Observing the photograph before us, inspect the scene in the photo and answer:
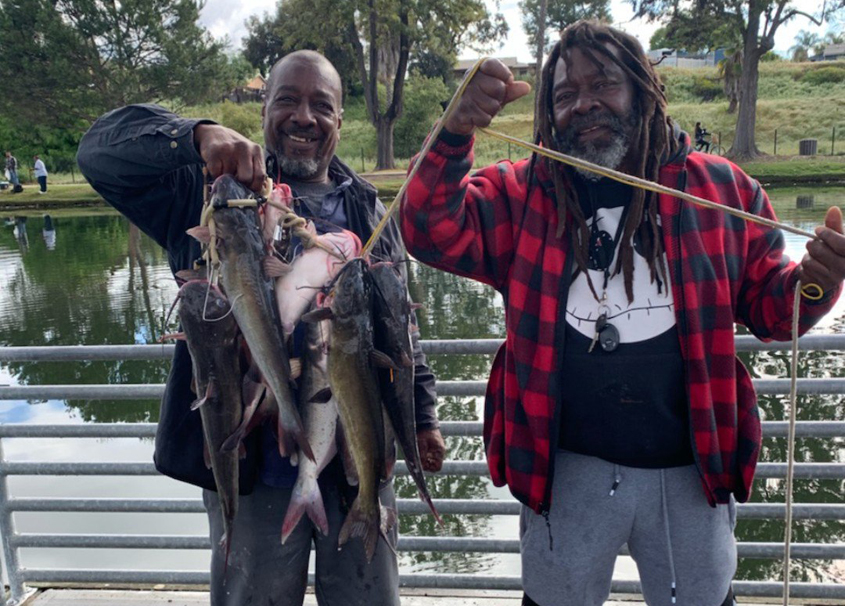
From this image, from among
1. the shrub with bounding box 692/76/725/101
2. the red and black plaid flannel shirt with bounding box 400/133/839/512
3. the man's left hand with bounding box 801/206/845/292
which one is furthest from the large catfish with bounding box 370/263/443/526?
the shrub with bounding box 692/76/725/101

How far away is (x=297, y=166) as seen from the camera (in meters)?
2.68

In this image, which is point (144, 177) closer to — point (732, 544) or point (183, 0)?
point (732, 544)

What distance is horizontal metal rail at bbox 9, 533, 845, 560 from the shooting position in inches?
128

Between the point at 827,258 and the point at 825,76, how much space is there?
53249 mm

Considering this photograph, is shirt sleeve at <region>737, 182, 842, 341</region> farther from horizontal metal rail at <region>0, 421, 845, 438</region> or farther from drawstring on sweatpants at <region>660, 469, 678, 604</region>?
horizontal metal rail at <region>0, 421, 845, 438</region>

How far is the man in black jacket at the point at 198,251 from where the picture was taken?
2.37 metres

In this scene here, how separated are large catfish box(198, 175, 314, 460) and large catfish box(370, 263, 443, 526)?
0.33 m

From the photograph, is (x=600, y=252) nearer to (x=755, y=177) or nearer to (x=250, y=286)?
(x=250, y=286)

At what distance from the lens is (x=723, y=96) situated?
48125 mm

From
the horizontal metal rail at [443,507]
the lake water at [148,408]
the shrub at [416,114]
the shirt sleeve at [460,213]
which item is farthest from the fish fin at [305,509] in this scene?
the shrub at [416,114]

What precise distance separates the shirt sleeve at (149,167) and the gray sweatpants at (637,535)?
171 cm

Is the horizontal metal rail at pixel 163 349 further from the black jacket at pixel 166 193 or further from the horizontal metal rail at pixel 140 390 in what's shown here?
the black jacket at pixel 166 193

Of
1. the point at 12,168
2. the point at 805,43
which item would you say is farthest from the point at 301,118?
the point at 805,43

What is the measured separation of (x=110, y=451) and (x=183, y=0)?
36036 millimetres
